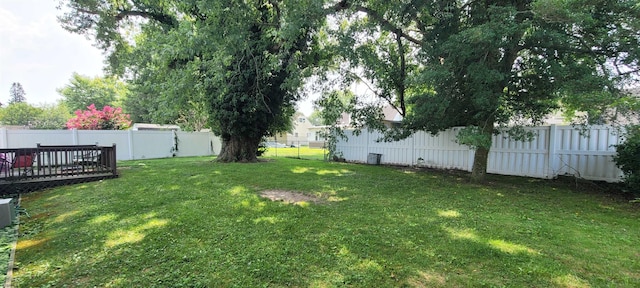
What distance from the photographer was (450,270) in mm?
2684

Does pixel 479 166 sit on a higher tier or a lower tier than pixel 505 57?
lower

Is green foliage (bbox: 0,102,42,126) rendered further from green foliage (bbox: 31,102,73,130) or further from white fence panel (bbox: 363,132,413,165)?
white fence panel (bbox: 363,132,413,165)

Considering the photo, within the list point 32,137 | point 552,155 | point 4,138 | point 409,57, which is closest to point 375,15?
point 409,57

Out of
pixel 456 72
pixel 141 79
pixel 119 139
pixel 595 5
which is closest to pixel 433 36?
pixel 456 72

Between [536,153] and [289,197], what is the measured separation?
7.02 meters

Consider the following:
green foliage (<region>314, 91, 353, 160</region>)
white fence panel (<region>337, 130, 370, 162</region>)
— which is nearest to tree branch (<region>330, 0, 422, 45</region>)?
green foliage (<region>314, 91, 353, 160</region>)

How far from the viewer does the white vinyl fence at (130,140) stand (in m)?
11.7

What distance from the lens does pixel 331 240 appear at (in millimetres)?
3424

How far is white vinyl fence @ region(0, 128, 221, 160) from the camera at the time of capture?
1167 cm

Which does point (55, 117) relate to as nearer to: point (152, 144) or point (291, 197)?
point (152, 144)

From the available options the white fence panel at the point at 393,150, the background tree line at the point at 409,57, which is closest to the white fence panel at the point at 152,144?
the background tree line at the point at 409,57

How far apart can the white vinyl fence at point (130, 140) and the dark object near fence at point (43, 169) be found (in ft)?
16.2

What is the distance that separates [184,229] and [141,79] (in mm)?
16033

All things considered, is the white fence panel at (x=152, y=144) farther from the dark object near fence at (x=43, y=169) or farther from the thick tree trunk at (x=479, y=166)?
the thick tree trunk at (x=479, y=166)
